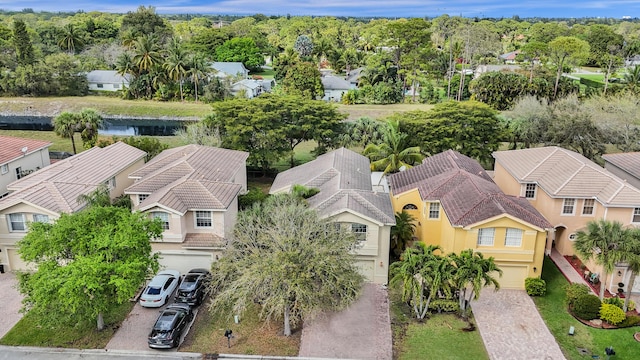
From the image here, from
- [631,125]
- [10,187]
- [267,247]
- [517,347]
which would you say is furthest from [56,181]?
Answer: [631,125]

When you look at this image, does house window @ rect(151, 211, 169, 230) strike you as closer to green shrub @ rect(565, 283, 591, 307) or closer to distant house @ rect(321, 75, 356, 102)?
green shrub @ rect(565, 283, 591, 307)

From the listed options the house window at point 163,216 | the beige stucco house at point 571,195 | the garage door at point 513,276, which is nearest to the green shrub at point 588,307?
the beige stucco house at point 571,195

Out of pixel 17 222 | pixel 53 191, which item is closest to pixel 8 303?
pixel 17 222

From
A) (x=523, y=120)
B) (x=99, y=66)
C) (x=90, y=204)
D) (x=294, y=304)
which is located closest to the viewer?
(x=294, y=304)

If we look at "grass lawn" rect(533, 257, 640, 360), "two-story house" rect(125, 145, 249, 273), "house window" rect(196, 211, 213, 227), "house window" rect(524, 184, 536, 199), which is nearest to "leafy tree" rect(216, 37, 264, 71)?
"two-story house" rect(125, 145, 249, 273)

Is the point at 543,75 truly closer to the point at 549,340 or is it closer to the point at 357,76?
the point at 357,76

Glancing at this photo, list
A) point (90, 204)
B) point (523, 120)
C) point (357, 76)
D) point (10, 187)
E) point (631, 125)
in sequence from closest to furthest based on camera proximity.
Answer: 1. point (90, 204)
2. point (10, 187)
3. point (631, 125)
4. point (523, 120)
5. point (357, 76)

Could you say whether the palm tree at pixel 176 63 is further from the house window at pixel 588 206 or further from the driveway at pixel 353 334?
the house window at pixel 588 206
